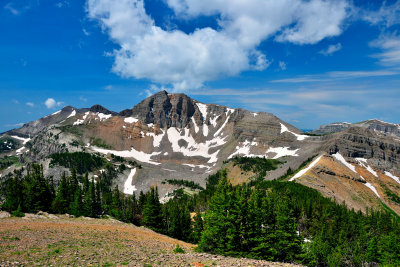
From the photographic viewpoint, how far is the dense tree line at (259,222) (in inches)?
1347

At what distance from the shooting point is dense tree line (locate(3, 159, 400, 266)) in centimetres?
3422

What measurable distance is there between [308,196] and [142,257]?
9305cm

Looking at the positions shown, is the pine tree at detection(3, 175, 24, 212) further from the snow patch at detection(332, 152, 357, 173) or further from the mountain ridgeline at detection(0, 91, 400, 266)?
the snow patch at detection(332, 152, 357, 173)

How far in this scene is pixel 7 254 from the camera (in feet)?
73.1

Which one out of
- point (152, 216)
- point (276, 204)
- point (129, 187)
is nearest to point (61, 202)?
point (152, 216)

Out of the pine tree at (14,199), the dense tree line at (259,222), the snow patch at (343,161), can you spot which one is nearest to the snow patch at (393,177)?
the snow patch at (343,161)

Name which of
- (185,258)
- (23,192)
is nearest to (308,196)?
(185,258)

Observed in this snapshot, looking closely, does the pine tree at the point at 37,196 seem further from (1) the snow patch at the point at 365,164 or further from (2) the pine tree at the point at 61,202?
(1) the snow patch at the point at 365,164

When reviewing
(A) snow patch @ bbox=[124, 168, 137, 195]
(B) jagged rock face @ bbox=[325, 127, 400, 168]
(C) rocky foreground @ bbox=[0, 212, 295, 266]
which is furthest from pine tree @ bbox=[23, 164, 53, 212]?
(B) jagged rock face @ bbox=[325, 127, 400, 168]

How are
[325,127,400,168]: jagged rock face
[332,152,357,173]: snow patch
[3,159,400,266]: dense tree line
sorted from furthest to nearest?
[325,127,400,168]: jagged rock face < [332,152,357,173]: snow patch < [3,159,400,266]: dense tree line

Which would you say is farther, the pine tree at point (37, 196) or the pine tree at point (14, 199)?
the pine tree at point (37, 196)

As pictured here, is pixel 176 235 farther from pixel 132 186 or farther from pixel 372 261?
pixel 132 186

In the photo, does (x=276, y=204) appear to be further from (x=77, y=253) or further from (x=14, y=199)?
(x=14, y=199)

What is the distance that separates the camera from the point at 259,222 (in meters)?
35.8
